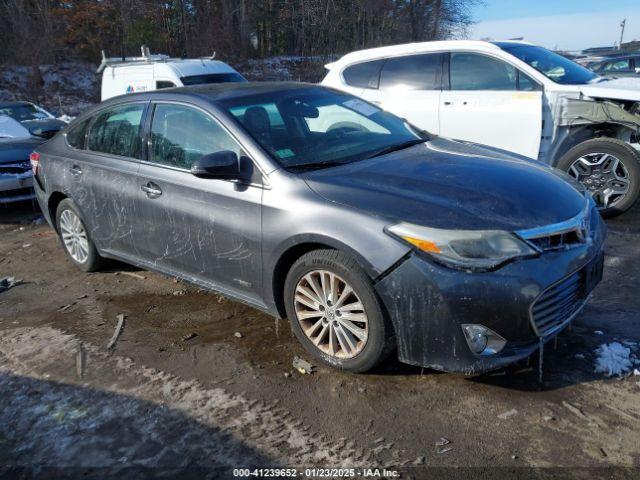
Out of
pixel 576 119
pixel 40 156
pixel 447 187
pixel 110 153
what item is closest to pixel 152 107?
pixel 110 153

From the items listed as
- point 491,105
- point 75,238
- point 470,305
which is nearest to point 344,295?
point 470,305

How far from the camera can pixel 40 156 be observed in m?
5.47

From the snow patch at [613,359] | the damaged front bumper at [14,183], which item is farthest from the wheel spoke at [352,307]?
the damaged front bumper at [14,183]

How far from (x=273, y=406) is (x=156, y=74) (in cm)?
888

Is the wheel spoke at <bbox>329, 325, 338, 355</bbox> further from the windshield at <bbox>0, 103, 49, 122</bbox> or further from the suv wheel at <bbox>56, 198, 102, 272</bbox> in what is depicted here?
the windshield at <bbox>0, 103, 49, 122</bbox>

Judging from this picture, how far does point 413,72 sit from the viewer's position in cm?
727

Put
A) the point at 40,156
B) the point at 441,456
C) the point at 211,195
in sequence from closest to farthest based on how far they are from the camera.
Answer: the point at 441,456
the point at 211,195
the point at 40,156

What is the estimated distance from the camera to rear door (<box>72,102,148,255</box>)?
441cm

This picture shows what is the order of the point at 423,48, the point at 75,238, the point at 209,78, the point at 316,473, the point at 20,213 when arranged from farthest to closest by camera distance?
the point at 209,78, the point at 20,213, the point at 423,48, the point at 75,238, the point at 316,473

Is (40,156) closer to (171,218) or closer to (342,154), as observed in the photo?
(171,218)

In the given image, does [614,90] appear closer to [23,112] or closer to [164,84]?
[164,84]

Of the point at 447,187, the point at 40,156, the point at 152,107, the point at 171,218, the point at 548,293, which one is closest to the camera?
the point at 548,293

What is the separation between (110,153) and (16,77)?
2397 cm

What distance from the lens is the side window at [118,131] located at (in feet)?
14.6
